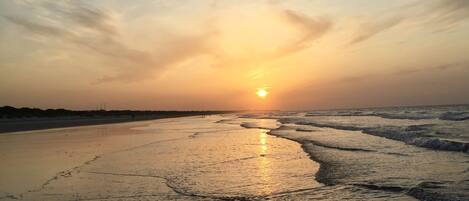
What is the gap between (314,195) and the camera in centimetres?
1005

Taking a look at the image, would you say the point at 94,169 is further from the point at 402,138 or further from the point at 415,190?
the point at 402,138

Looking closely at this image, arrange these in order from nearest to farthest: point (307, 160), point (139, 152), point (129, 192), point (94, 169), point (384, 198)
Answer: point (384, 198) → point (129, 192) → point (94, 169) → point (307, 160) → point (139, 152)

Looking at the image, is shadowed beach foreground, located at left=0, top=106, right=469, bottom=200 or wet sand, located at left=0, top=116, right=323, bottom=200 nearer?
shadowed beach foreground, located at left=0, top=106, right=469, bottom=200

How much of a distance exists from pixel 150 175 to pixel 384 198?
699cm

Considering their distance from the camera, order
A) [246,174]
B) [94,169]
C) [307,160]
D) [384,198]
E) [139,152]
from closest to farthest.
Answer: [384,198] → [246,174] → [94,169] → [307,160] → [139,152]

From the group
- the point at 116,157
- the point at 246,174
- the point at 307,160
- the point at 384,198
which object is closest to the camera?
the point at 384,198

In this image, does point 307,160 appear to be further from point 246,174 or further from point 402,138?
point 402,138

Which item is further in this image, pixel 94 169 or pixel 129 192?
pixel 94 169

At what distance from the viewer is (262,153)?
61.2 ft

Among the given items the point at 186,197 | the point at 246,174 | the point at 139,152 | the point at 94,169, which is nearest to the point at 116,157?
the point at 139,152

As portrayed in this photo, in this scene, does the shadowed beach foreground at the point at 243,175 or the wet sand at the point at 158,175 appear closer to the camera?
the shadowed beach foreground at the point at 243,175

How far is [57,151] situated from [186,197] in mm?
13286

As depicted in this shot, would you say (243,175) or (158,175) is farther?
(158,175)

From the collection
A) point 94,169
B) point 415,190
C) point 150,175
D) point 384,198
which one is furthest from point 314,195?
point 94,169
